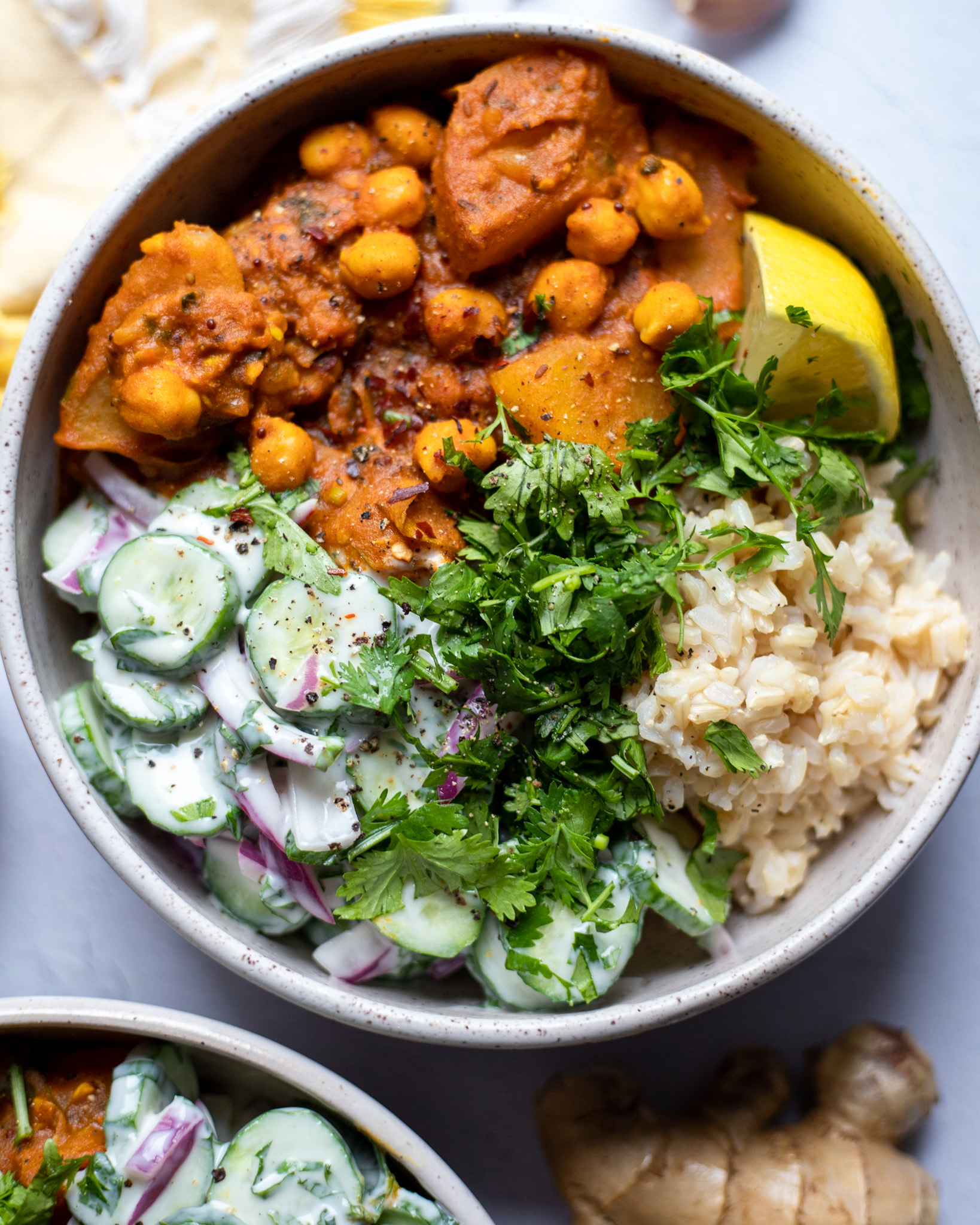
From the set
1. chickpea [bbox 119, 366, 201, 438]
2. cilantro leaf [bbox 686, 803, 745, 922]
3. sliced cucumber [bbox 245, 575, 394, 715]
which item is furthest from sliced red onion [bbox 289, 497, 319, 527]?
cilantro leaf [bbox 686, 803, 745, 922]

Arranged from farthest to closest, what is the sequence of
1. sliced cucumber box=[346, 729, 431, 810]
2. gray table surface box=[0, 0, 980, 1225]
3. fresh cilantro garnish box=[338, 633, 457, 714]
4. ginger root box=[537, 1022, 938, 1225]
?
1. gray table surface box=[0, 0, 980, 1225]
2. ginger root box=[537, 1022, 938, 1225]
3. sliced cucumber box=[346, 729, 431, 810]
4. fresh cilantro garnish box=[338, 633, 457, 714]

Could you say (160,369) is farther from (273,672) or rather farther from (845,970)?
(845,970)

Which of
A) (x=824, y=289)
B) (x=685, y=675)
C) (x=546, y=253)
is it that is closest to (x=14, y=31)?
(x=546, y=253)

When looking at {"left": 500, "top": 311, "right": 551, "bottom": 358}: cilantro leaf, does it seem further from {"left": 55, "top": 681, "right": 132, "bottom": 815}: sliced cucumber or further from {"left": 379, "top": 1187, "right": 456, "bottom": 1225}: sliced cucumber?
{"left": 379, "top": 1187, "right": 456, "bottom": 1225}: sliced cucumber

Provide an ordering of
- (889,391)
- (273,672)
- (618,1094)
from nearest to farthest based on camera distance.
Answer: (273,672) < (889,391) < (618,1094)

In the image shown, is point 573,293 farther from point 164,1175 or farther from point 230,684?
point 164,1175

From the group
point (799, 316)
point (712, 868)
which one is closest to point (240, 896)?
point (712, 868)

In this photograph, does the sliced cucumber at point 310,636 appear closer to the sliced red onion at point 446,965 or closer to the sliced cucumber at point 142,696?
the sliced cucumber at point 142,696
